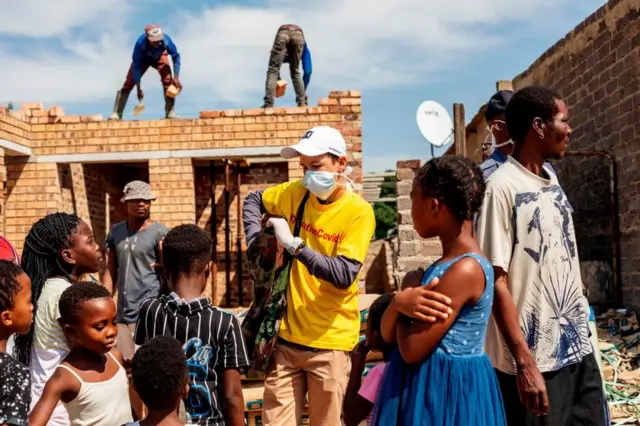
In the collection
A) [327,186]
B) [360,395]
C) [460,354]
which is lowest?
[360,395]

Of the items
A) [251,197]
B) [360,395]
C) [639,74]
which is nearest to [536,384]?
[360,395]

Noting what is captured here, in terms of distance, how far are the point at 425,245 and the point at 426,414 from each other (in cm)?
671

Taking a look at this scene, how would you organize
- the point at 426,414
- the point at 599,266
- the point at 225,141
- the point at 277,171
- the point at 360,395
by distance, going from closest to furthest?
the point at 426,414
the point at 360,395
the point at 599,266
the point at 225,141
the point at 277,171

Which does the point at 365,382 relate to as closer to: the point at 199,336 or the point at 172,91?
the point at 199,336

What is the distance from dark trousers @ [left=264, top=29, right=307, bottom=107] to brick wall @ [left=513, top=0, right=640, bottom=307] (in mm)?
3451

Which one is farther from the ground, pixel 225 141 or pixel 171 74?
pixel 171 74

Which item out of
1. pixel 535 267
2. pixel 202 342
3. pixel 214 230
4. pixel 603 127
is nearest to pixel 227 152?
pixel 214 230

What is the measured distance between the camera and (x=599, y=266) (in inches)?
336

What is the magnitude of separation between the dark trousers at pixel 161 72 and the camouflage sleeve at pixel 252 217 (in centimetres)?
687

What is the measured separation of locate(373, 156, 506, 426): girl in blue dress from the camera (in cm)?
225

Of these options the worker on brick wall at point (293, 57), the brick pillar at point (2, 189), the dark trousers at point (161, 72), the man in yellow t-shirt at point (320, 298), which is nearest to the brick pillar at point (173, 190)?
the dark trousers at point (161, 72)

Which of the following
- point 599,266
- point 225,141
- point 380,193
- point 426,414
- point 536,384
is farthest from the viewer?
point 380,193

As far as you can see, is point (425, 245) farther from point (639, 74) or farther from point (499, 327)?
point (499, 327)

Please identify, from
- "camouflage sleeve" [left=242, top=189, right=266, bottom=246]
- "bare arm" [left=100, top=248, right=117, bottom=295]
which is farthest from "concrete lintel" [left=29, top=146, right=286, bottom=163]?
"camouflage sleeve" [left=242, top=189, right=266, bottom=246]
